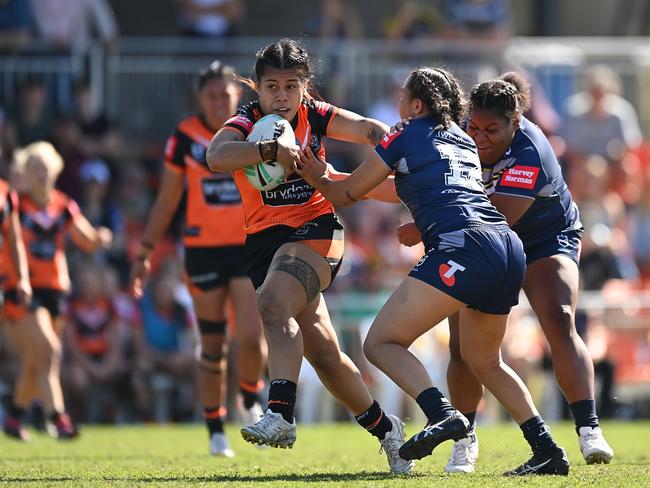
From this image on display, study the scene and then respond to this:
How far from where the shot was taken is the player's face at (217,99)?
9688 millimetres

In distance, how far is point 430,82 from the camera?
704 cm

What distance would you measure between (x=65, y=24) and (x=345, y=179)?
1038cm

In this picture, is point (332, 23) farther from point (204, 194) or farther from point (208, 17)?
point (204, 194)

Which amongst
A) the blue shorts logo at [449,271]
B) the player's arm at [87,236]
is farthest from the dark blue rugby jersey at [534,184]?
the player's arm at [87,236]

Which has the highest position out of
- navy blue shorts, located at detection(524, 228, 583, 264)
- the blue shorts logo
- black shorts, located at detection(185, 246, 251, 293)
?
the blue shorts logo

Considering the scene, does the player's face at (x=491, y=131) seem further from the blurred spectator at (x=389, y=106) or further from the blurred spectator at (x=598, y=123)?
the blurred spectator at (x=598, y=123)

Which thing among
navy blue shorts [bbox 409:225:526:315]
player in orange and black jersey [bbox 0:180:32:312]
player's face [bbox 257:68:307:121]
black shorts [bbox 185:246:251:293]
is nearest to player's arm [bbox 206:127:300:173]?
player's face [bbox 257:68:307:121]

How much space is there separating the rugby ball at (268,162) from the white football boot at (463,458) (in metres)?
1.87

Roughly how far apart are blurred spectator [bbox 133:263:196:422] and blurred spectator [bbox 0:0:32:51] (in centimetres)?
360

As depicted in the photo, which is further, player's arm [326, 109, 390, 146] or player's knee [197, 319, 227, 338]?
player's knee [197, 319, 227, 338]

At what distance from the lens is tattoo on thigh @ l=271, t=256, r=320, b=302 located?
7051 millimetres

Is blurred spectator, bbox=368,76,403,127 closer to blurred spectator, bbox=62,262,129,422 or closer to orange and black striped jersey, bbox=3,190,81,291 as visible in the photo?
blurred spectator, bbox=62,262,129,422

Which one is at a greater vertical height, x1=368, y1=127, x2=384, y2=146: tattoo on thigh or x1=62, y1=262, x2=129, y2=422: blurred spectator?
x1=368, y1=127, x2=384, y2=146: tattoo on thigh

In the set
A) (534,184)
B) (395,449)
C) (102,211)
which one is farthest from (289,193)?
(102,211)
